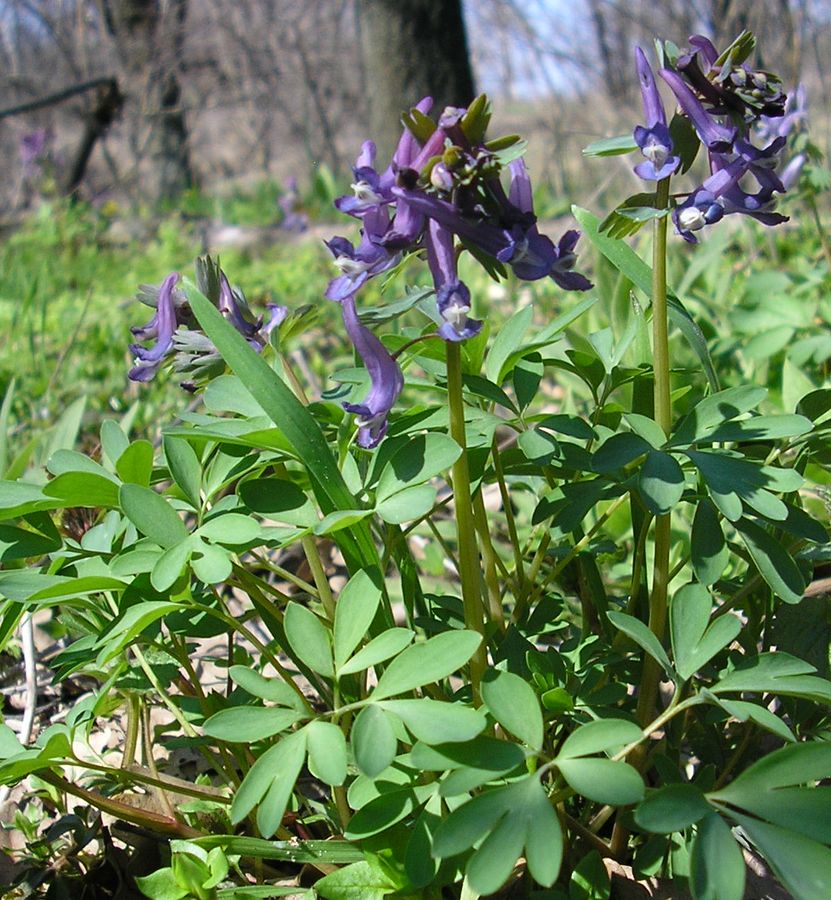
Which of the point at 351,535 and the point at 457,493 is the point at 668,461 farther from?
the point at 351,535

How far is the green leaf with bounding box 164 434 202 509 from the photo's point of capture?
1144 mm

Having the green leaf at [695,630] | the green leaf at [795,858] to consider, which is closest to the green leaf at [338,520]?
the green leaf at [695,630]

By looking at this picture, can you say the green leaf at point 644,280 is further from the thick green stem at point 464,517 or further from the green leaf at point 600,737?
the green leaf at point 600,737

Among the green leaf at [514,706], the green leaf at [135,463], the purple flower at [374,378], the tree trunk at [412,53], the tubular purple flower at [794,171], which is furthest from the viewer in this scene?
the tree trunk at [412,53]

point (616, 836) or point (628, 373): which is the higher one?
point (628, 373)

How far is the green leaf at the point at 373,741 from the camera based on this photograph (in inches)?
33.5

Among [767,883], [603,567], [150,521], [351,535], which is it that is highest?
[150,521]

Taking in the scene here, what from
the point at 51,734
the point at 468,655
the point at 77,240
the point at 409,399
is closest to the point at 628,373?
the point at 468,655

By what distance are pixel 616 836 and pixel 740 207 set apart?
793mm

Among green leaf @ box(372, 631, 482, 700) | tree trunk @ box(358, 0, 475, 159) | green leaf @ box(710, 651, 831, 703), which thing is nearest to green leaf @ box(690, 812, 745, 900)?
green leaf @ box(710, 651, 831, 703)

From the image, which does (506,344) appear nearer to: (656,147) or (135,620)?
(656,147)

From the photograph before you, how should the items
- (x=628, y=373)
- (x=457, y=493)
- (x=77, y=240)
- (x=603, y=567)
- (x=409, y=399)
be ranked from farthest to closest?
(x=77, y=240) < (x=409, y=399) < (x=603, y=567) < (x=628, y=373) < (x=457, y=493)

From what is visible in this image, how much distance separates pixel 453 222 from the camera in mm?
943

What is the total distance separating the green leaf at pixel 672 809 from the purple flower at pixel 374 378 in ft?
1.52
